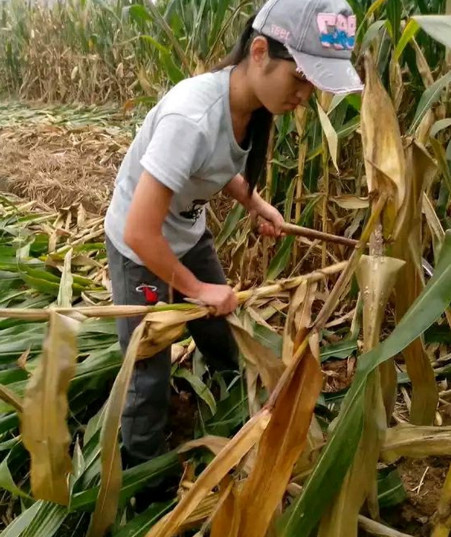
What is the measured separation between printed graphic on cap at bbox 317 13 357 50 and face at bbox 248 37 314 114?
0.06 metres

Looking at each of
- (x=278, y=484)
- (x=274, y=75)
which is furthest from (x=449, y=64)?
(x=278, y=484)

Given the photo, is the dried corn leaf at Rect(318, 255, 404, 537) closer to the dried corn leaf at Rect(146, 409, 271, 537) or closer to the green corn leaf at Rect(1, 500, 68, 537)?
the dried corn leaf at Rect(146, 409, 271, 537)

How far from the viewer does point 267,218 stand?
123 cm

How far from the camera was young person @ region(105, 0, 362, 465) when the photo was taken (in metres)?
0.88

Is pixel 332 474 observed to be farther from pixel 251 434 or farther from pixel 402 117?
pixel 402 117

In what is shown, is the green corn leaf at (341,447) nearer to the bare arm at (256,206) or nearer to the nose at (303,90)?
the nose at (303,90)

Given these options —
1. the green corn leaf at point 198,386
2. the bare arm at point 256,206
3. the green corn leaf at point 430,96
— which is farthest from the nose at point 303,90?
the green corn leaf at point 198,386

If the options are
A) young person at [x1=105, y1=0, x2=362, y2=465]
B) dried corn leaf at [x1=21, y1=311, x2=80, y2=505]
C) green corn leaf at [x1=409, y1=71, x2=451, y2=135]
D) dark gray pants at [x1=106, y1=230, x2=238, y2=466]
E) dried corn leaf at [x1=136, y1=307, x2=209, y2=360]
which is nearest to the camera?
dried corn leaf at [x1=21, y1=311, x2=80, y2=505]

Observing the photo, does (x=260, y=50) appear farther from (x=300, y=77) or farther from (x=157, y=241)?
(x=157, y=241)

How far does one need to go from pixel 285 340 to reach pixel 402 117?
0.77m

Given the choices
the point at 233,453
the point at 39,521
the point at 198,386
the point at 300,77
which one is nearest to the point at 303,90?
the point at 300,77

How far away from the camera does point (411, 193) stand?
0.81 metres

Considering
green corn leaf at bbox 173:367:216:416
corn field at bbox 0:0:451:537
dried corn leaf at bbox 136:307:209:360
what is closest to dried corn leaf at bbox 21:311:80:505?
corn field at bbox 0:0:451:537

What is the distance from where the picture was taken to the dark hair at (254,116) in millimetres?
892
